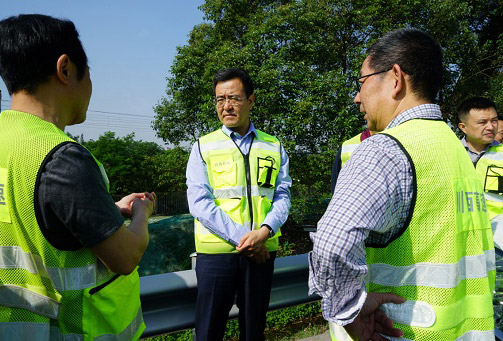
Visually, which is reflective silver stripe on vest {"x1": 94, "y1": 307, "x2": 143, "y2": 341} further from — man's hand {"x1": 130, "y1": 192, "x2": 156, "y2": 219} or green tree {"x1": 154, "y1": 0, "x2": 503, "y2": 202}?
green tree {"x1": 154, "y1": 0, "x2": 503, "y2": 202}

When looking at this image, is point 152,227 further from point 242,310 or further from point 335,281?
point 335,281

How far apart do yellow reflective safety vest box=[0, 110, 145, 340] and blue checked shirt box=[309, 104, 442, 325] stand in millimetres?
768

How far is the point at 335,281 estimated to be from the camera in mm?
1226

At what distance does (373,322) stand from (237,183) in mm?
1502

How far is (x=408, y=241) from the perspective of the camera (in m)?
1.25

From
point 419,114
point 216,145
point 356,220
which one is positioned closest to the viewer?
point 356,220

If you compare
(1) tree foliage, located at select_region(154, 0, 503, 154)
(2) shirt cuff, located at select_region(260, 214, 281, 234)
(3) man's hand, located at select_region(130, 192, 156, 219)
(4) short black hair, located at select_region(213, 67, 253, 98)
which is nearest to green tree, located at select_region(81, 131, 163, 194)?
(1) tree foliage, located at select_region(154, 0, 503, 154)

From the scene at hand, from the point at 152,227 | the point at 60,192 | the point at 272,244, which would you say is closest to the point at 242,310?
the point at 272,244

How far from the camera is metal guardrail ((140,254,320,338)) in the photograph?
209cm

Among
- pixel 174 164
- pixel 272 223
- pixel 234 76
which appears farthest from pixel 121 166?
pixel 272 223

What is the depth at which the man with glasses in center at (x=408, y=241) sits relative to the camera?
3.96ft

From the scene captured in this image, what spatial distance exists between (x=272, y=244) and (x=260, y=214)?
22 cm

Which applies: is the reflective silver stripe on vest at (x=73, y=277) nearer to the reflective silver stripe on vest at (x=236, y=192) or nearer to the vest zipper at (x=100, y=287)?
the vest zipper at (x=100, y=287)

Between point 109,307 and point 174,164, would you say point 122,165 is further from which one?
point 109,307
